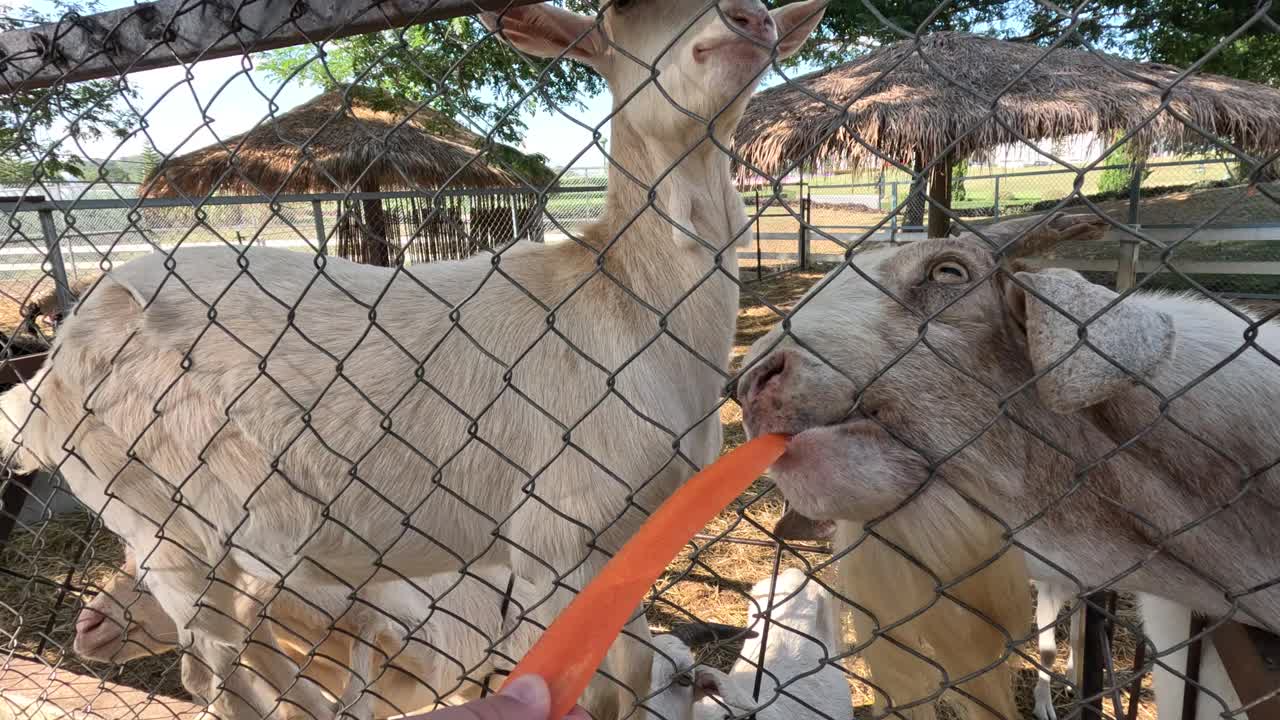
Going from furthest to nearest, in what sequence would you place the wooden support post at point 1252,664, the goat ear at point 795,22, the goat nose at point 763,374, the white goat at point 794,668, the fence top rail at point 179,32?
the white goat at point 794,668, the goat ear at point 795,22, the fence top rail at point 179,32, the goat nose at point 763,374, the wooden support post at point 1252,664

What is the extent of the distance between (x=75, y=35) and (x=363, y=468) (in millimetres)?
1382

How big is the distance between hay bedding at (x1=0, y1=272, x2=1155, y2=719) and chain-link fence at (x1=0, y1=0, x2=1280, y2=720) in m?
0.05

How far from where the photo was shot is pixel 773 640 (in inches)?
131

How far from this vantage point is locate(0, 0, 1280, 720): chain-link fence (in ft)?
3.97

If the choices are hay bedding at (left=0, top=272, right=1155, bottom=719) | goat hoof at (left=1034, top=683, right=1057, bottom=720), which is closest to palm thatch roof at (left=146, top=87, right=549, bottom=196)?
hay bedding at (left=0, top=272, right=1155, bottom=719)

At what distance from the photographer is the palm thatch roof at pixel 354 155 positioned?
25.5 feet

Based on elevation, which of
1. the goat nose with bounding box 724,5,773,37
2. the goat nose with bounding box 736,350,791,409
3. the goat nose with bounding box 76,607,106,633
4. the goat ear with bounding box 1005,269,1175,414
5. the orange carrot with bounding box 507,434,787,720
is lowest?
the goat nose with bounding box 76,607,106,633

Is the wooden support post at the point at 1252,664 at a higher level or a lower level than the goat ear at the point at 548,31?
lower

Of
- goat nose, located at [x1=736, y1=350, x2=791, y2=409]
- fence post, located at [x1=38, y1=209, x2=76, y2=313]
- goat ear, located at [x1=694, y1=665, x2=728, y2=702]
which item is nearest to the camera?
goat nose, located at [x1=736, y1=350, x2=791, y2=409]

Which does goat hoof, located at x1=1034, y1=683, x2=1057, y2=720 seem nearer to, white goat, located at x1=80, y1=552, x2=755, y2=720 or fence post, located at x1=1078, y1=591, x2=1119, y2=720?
fence post, located at x1=1078, y1=591, x2=1119, y2=720

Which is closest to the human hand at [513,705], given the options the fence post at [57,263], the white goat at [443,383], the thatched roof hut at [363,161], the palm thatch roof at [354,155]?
the white goat at [443,383]

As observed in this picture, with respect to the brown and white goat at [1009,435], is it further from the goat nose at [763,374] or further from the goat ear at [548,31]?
the goat ear at [548,31]

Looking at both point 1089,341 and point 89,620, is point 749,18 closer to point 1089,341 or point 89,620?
point 1089,341

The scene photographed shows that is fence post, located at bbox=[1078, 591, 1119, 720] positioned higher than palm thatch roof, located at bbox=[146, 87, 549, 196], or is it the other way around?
palm thatch roof, located at bbox=[146, 87, 549, 196]
